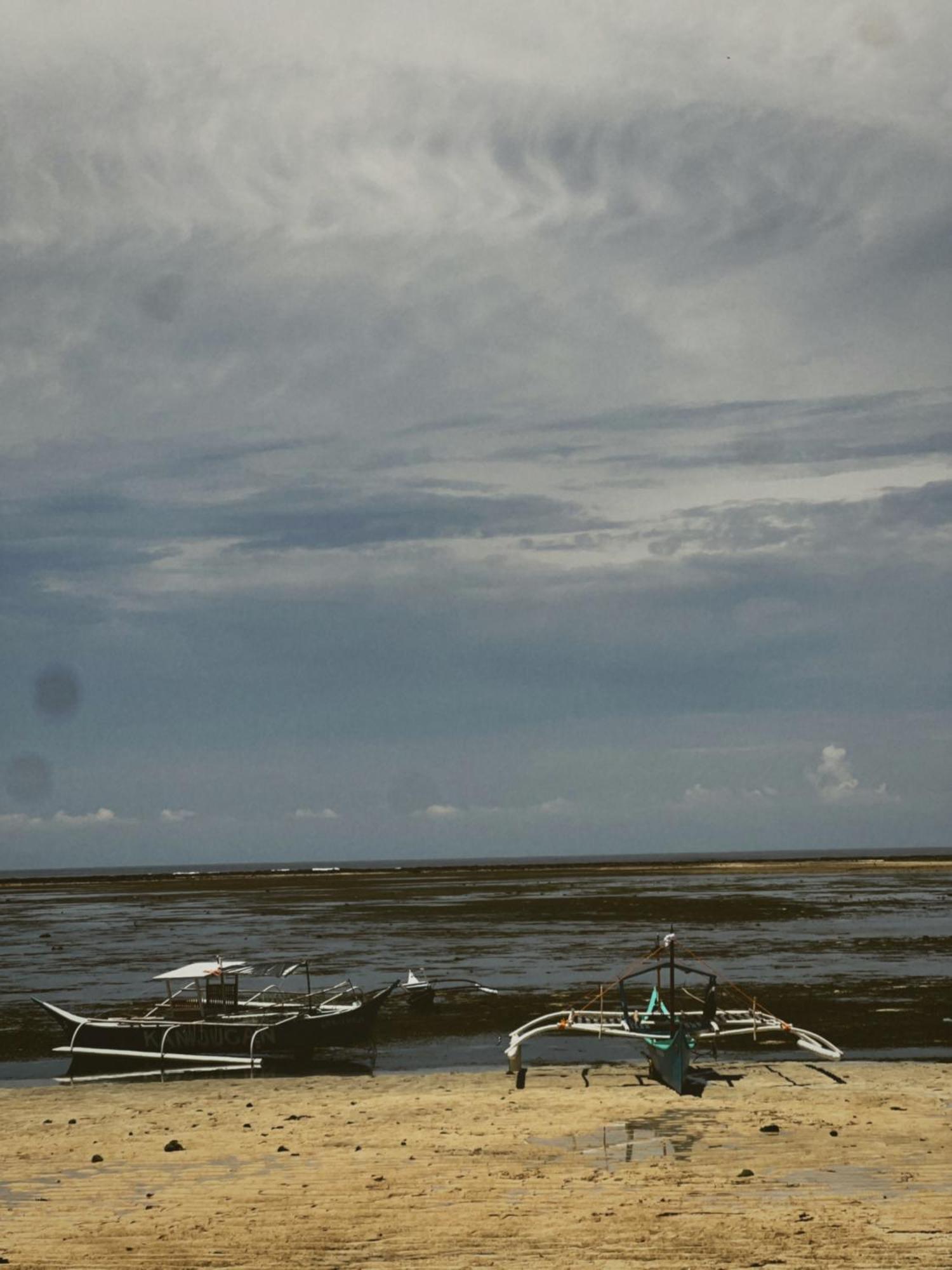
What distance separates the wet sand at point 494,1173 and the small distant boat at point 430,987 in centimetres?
920

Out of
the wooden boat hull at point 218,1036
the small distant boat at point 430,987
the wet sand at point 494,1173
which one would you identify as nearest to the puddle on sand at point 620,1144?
the wet sand at point 494,1173

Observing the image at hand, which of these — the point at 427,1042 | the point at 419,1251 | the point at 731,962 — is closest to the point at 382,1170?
the point at 419,1251

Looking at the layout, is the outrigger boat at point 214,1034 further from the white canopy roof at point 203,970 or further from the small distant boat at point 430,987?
the small distant boat at point 430,987

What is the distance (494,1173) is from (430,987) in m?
17.7

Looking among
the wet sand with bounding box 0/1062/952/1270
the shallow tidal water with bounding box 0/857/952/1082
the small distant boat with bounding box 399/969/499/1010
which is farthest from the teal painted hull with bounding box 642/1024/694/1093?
the small distant boat with bounding box 399/969/499/1010

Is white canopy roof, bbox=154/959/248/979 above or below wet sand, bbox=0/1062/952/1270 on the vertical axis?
above

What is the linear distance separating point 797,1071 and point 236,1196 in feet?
42.2

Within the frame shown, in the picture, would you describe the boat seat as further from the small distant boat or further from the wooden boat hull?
the small distant boat

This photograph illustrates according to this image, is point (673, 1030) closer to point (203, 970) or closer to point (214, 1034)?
point (214, 1034)

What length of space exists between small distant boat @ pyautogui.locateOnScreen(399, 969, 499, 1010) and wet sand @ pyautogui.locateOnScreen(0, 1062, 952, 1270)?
9.20 m

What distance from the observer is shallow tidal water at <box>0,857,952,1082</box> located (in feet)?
98.2

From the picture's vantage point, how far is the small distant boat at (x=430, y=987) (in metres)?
33.9

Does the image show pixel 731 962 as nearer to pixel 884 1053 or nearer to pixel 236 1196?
pixel 884 1053

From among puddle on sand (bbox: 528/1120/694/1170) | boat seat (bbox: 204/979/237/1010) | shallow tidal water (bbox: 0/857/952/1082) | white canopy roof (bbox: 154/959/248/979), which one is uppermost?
white canopy roof (bbox: 154/959/248/979)
